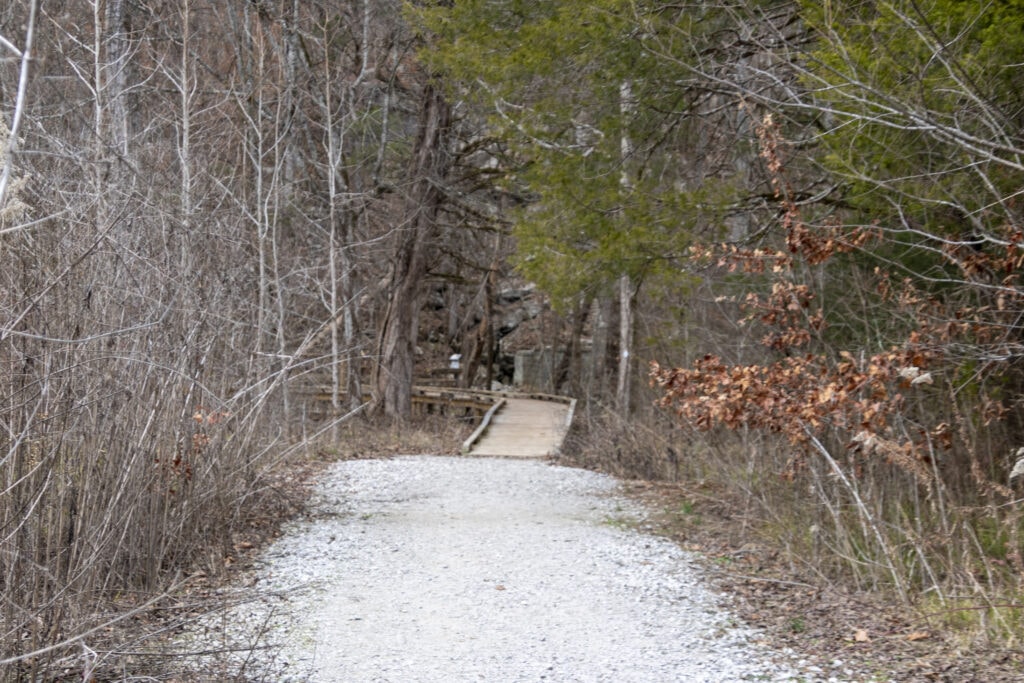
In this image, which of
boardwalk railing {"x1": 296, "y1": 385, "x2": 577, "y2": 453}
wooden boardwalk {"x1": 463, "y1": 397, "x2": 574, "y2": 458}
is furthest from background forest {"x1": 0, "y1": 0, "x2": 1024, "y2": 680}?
boardwalk railing {"x1": 296, "y1": 385, "x2": 577, "y2": 453}

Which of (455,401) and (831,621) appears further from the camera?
(455,401)

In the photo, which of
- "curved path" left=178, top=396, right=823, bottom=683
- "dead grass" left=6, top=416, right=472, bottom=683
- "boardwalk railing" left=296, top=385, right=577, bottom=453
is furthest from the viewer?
"boardwalk railing" left=296, top=385, right=577, bottom=453

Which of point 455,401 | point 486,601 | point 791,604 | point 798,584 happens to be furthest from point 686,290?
point 455,401

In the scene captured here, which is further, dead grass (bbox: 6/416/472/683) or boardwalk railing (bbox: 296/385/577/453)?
boardwalk railing (bbox: 296/385/577/453)

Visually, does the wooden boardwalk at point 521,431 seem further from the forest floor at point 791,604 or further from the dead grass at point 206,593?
the forest floor at point 791,604

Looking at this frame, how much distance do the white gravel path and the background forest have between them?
34.6 inches

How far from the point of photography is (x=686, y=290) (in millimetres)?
9367

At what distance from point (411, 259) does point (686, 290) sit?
11006 mm

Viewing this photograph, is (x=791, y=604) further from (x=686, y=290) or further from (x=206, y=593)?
(x=206, y=593)

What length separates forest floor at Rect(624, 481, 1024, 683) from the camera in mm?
5547

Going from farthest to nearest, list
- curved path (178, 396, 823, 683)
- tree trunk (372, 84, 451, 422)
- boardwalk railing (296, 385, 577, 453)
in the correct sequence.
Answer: boardwalk railing (296, 385, 577, 453) → tree trunk (372, 84, 451, 422) → curved path (178, 396, 823, 683)

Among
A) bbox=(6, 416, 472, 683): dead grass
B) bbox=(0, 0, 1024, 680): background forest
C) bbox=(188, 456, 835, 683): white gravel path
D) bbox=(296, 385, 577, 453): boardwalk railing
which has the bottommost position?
bbox=(188, 456, 835, 683): white gravel path

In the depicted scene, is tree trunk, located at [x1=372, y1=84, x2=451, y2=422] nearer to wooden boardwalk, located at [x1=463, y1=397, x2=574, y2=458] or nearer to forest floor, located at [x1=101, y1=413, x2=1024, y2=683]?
wooden boardwalk, located at [x1=463, y1=397, x2=574, y2=458]

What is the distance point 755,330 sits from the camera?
1212cm
